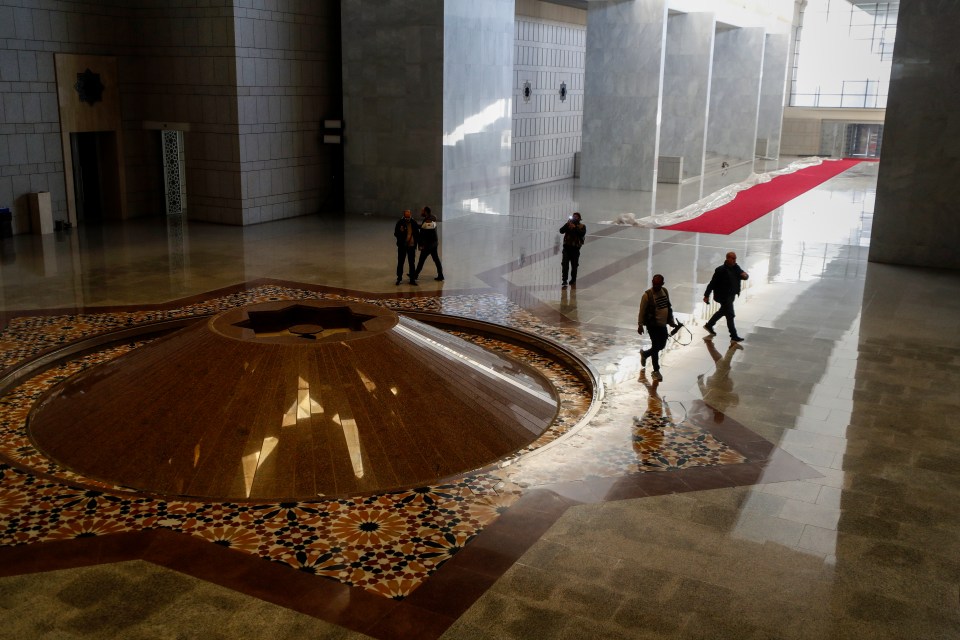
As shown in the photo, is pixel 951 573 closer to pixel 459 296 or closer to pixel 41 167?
pixel 459 296

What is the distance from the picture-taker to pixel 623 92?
25391mm

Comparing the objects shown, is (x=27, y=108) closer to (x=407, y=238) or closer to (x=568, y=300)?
(x=407, y=238)

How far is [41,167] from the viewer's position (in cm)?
1730

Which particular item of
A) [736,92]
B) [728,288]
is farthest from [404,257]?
[736,92]

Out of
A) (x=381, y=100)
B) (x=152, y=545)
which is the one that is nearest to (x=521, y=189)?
(x=381, y=100)

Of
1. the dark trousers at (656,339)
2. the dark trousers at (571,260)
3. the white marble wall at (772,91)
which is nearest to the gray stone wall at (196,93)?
the dark trousers at (571,260)

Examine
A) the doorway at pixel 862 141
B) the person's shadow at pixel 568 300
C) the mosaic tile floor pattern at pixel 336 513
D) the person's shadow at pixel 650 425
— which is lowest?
the mosaic tile floor pattern at pixel 336 513

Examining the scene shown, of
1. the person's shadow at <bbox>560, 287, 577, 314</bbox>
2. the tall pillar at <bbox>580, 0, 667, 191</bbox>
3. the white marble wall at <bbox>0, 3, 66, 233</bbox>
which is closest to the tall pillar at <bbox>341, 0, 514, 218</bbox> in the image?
the tall pillar at <bbox>580, 0, 667, 191</bbox>

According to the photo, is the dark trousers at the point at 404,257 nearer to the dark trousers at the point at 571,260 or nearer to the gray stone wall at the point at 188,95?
the dark trousers at the point at 571,260

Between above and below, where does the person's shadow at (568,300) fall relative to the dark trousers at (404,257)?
below

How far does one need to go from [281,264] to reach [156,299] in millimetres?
2889

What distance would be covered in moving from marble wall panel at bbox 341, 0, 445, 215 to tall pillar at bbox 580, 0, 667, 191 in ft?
27.1

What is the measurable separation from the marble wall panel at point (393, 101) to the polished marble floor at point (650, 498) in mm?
5868

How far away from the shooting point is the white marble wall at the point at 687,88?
28.0 m
